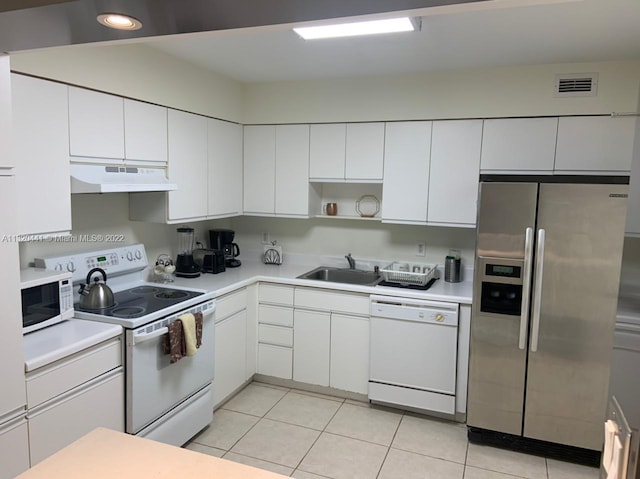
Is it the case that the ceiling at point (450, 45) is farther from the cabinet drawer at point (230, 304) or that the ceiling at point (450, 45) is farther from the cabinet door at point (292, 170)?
the cabinet drawer at point (230, 304)

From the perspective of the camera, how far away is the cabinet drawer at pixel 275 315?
3688 mm

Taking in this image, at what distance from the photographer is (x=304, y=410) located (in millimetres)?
3469

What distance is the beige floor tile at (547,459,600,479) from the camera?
109 inches

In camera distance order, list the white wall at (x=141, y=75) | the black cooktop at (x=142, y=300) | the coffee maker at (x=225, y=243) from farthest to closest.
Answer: the coffee maker at (x=225, y=243)
the black cooktop at (x=142, y=300)
the white wall at (x=141, y=75)

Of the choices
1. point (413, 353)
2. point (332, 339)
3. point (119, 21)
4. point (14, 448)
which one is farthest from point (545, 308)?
point (14, 448)

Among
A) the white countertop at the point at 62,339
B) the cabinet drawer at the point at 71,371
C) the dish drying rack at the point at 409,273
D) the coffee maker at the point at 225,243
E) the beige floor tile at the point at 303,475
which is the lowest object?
the beige floor tile at the point at 303,475

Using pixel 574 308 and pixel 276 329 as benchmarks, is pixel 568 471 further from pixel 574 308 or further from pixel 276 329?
pixel 276 329

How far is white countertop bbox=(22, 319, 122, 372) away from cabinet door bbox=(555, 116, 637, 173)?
9.99 ft

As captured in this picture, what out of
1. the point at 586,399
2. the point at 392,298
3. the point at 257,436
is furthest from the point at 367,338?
the point at 586,399

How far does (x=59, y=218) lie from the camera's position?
7.80ft

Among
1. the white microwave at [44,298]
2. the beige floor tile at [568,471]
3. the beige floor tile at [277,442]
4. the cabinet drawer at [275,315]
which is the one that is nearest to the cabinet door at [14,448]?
the white microwave at [44,298]

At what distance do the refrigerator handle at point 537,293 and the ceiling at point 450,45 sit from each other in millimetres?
1115

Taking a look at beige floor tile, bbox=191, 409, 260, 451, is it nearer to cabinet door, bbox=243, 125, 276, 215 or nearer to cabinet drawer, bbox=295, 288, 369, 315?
cabinet drawer, bbox=295, 288, 369, 315

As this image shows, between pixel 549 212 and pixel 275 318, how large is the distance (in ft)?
6.98
